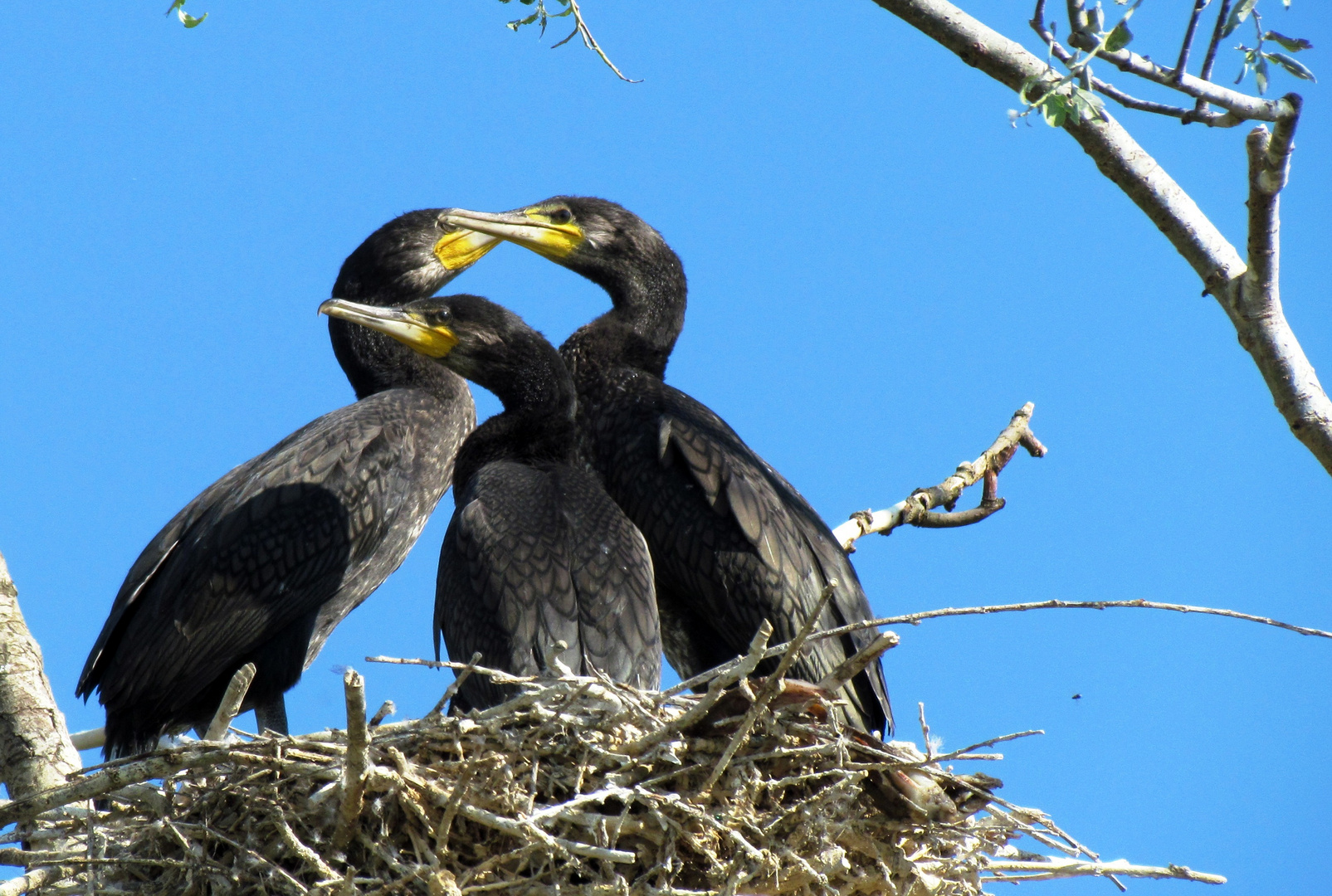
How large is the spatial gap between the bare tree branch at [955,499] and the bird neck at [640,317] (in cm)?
124

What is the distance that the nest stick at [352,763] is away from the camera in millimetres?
3061

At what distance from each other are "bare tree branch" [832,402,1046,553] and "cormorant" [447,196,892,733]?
1.22ft

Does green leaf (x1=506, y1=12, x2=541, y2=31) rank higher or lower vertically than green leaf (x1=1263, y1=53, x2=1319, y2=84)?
higher

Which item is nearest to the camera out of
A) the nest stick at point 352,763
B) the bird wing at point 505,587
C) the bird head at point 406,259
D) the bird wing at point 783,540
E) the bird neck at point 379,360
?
the nest stick at point 352,763

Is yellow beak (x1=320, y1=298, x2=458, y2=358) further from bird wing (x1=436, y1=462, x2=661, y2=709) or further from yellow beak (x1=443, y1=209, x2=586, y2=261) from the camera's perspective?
bird wing (x1=436, y1=462, x2=661, y2=709)

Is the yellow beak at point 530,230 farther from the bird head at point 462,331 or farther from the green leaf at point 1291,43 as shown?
the green leaf at point 1291,43

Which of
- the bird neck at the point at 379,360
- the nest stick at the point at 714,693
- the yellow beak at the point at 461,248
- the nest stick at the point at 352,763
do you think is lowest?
the nest stick at the point at 352,763

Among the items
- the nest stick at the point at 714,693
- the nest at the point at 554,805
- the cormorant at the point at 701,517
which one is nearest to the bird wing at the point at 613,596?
the cormorant at the point at 701,517

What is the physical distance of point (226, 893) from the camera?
3.78 metres

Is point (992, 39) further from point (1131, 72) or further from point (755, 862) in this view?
point (755, 862)

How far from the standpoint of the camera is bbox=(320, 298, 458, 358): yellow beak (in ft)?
20.3

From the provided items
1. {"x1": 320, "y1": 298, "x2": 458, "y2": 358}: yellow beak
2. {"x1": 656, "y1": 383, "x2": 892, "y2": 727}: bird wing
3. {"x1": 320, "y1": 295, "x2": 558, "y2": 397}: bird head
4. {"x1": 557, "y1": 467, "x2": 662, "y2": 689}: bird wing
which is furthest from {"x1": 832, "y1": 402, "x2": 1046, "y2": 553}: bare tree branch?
{"x1": 320, "y1": 298, "x2": 458, "y2": 358}: yellow beak

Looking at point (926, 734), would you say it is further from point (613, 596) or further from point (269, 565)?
point (269, 565)

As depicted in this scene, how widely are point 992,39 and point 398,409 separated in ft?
10.3
